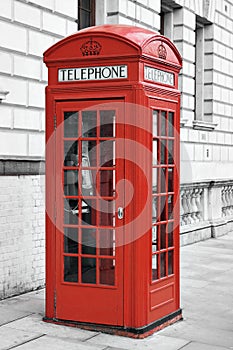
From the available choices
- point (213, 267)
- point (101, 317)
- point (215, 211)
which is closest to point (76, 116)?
point (101, 317)

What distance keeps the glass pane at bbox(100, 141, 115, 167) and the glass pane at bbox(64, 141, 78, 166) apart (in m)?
0.27

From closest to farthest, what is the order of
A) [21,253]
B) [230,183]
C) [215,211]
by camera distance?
[21,253] → [215,211] → [230,183]

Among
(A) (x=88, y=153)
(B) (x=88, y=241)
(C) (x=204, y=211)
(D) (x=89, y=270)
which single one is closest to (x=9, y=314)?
(D) (x=89, y=270)

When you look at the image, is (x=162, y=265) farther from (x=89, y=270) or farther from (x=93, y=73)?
(x=93, y=73)

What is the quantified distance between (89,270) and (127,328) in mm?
671

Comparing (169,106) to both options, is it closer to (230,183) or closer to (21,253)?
(21,253)

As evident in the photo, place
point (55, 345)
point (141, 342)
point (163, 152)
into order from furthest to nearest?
1. point (163, 152)
2. point (141, 342)
3. point (55, 345)

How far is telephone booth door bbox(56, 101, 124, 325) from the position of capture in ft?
21.2

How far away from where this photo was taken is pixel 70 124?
6.60 meters

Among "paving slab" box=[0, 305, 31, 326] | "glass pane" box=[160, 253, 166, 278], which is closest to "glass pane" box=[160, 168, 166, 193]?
"glass pane" box=[160, 253, 166, 278]

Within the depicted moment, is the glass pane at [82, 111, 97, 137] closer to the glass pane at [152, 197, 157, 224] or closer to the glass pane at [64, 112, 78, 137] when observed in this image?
the glass pane at [64, 112, 78, 137]

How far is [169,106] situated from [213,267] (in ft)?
14.3

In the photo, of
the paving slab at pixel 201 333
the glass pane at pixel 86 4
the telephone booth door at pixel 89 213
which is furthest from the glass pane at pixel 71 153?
the glass pane at pixel 86 4

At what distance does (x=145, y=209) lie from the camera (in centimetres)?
642
